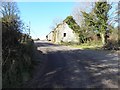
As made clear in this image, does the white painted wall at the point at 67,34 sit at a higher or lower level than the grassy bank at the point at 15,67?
higher

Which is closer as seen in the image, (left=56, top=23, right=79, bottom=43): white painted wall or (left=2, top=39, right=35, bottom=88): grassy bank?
(left=2, top=39, right=35, bottom=88): grassy bank

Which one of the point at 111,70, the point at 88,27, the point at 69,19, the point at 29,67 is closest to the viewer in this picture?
the point at 29,67

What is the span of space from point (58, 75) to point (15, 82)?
2634 millimetres

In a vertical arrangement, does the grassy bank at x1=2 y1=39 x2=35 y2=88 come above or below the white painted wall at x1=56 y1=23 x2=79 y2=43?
below

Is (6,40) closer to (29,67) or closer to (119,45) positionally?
(29,67)

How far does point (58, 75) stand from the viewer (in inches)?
500

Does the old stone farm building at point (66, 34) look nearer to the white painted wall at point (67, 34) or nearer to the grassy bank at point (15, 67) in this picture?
the white painted wall at point (67, 34)

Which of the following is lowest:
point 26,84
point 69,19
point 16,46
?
point 26,84

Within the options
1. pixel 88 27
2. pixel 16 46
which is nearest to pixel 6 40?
pixel 16 46

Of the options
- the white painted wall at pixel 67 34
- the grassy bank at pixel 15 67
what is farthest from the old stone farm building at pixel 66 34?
the grassy bank at pixel 15 67

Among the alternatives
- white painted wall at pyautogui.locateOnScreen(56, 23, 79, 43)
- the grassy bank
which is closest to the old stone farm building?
white painted wall at pyautogui.locateOnScreen(56, 23, 79, 43)

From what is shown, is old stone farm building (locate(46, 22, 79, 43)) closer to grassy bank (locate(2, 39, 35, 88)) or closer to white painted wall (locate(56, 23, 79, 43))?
white painted wall (locate(56, 23, 79, 43))

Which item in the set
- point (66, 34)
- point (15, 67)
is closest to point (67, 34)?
point (66, 34)

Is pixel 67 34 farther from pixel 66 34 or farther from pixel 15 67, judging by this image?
pixel 15 67
